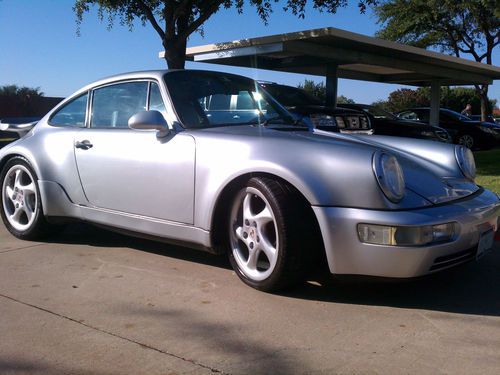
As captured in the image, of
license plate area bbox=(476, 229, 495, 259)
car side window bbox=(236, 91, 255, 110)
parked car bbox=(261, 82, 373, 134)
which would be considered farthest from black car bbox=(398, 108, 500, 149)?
license plate area bbox=(476, 229, 495, 259)

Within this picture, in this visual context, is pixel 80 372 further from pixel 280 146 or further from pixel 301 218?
pixel 280 146

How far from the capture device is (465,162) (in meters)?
4.21

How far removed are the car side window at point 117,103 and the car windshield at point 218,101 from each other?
32 cm

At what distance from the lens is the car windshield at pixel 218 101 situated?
4.21m

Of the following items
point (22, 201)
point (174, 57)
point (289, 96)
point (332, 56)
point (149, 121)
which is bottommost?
point (22, 201)

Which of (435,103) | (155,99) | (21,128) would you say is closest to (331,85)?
(435,103)

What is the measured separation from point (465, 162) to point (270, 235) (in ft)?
5.49

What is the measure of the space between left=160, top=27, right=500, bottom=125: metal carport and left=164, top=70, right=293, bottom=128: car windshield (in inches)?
307

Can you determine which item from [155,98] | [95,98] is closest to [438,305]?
[155,98]

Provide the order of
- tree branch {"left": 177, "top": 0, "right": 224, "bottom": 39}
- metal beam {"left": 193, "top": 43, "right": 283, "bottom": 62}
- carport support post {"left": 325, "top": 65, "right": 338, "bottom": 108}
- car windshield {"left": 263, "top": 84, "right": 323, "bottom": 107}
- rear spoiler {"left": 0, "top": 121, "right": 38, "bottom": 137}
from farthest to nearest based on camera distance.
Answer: carport support post {"left": 325, "top": 65, "right": 338, "bottom": 108} → metal beam {"left": 193, "top": 43, "right": 283, "bottom": 62} → tree branch {"left": 177, "top": 0, "right": 224, "bottom": 39} → car windshield {"left": 263, "top": 84, "right": 323, "bottom": 107} → rear spoiler {"left": 0, "top": 121, "right": 38, "bottom": 137}

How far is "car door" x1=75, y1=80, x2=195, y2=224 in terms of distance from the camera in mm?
3922

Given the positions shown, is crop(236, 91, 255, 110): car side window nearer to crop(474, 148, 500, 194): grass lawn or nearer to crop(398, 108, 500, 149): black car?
crop(474, 148, 500, 194): grass lawn

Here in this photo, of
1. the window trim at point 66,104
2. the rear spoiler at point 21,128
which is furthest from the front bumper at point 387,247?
the rear spoiler at point 21,128

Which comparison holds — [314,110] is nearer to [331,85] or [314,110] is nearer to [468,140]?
Answer: [331,85]
